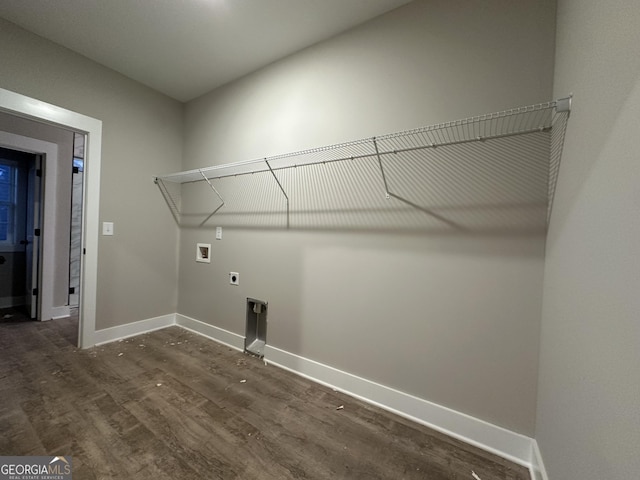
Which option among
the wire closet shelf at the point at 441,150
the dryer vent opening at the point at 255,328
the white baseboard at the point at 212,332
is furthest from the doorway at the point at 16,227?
the wire closet shelf at the point at 441,150

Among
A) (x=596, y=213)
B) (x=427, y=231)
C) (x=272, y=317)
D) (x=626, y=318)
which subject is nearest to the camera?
(x=626, y=318)

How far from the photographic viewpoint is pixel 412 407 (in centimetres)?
148

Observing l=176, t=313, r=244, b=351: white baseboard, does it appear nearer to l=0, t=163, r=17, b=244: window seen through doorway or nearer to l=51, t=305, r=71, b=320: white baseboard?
l=51, t=305, r=71, b=320: white baseboard

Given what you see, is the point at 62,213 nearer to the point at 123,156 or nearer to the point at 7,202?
the point at 7,202

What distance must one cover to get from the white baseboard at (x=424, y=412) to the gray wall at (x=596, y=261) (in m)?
0.23

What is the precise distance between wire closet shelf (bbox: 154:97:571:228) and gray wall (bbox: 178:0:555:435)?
10 centimetres

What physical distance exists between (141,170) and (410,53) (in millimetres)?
2636

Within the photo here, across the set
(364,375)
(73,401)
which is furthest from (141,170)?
(364,375)

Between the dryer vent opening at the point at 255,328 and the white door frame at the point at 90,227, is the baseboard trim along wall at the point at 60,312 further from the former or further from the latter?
the dryer vent opening at the point at 255,328

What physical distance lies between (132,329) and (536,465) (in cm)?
320

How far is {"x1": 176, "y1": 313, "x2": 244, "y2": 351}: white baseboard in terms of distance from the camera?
2.31 metres

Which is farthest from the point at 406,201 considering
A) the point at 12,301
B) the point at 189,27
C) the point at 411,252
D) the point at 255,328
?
the point at 12,301

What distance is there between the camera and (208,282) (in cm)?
257

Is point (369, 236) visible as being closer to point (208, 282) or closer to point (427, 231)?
point (427, 231)
